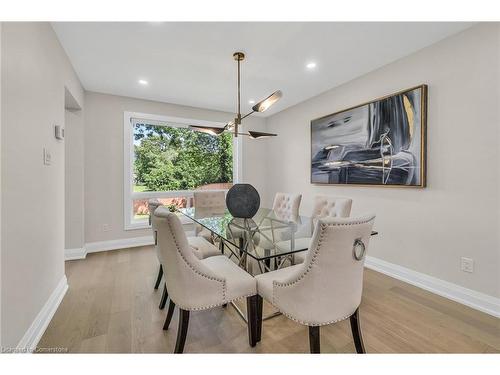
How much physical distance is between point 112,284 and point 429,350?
110 inches

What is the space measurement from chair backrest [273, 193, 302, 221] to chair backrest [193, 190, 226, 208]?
85 cm

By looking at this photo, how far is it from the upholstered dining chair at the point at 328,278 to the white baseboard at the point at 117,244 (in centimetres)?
314

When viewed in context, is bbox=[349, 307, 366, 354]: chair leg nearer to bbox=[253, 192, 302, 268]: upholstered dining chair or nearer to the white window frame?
bbox=[253, 192, 302, 268]: upholstered dining chair

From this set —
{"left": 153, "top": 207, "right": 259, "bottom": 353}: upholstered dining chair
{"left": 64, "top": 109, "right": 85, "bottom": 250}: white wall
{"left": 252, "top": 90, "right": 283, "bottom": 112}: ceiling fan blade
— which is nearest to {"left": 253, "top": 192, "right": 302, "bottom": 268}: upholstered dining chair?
{"left": 153, "top": 207, "right": 259, "bottom": 353}: upholstered dining chair

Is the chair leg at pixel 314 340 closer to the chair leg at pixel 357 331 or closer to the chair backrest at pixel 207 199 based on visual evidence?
the chair leg at pixel 357 331

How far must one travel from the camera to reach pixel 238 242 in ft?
5.63

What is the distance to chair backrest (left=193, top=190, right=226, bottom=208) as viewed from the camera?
3232mm

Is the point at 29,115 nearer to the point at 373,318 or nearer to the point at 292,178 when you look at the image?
the point at 373,318

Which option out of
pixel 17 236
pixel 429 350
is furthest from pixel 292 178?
pixel 17 236

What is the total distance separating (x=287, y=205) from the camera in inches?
114

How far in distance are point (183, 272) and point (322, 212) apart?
1.67 meters

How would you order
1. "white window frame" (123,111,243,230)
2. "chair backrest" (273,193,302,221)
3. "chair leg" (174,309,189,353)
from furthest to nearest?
"white window frame" (123,111,243,230)
"chair backrest" (273,193,302,221)
"chair leg" (174,309,189,353)

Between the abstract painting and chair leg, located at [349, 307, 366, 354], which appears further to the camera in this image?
the abstract painting

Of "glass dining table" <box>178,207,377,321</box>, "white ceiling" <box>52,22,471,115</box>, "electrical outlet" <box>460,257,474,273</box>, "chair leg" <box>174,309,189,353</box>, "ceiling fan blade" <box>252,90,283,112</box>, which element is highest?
"white ceiling" <box>52,22,471,115</box>
